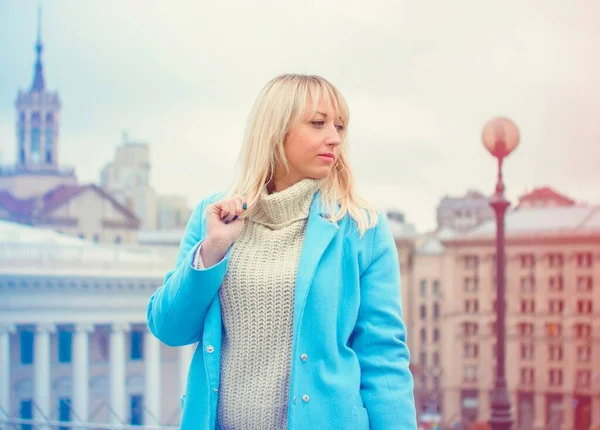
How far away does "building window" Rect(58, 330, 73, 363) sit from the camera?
1247cm

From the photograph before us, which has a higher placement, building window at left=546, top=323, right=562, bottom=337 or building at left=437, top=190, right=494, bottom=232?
building at left=437, top=190, right=494, bottom=232

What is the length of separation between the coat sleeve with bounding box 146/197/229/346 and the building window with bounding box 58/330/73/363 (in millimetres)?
11907

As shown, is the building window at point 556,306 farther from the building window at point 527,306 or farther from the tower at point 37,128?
the tower at point 37,128

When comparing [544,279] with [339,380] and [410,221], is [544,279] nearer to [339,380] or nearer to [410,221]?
[410,221]

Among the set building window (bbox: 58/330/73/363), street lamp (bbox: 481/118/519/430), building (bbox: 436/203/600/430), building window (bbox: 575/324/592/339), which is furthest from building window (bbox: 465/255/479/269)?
street lamp (bbox: 481/118/519/430)

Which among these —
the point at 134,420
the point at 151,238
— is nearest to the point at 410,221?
the point at 151,238

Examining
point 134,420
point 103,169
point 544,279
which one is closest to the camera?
point 103,169

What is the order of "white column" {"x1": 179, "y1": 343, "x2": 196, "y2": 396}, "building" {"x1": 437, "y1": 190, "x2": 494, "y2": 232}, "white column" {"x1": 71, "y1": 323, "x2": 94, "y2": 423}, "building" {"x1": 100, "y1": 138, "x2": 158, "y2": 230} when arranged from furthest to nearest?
"white column" {"x1": 179, "y1": 343, "x2": 196, "y2": 396} < "building" {"x1": 437, "y1": 190, "x2": 494, "y2": 232} < "white column" {"x1": 71, "y1": 323, "x2": 94, "y2": 423} < "building" {"x1": 100, "y1": 138, "x2": 158, "y2": 230}

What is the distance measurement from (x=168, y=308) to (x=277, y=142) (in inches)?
11.0

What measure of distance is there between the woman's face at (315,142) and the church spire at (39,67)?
26.4 ft

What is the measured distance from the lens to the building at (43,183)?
10.0 m

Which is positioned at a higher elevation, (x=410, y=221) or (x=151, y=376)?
(x=410, y=221)

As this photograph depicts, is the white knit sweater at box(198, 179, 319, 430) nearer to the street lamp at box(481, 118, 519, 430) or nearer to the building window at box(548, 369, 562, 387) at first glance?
the street lamp at box(481, 118, 519, 430)

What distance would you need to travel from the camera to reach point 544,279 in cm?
1350
